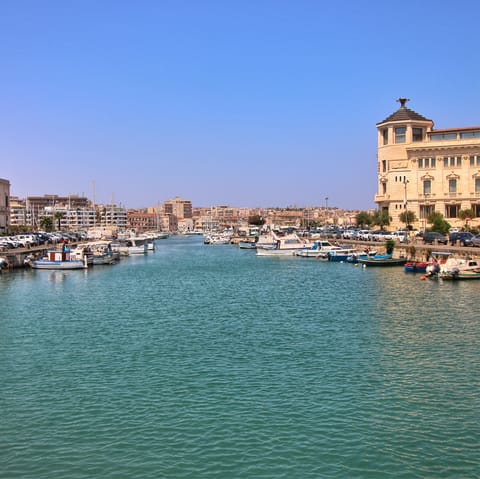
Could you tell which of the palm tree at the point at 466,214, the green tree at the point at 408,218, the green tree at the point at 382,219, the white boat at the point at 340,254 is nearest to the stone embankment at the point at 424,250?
the white boat at the point at 340,254

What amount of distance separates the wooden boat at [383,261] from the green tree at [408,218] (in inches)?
855

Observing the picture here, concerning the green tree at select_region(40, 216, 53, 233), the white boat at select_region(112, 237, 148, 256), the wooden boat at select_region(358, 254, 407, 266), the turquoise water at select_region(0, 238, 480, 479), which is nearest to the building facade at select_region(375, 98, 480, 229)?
the wooden boat at select_region(358, 254, 407, 266)

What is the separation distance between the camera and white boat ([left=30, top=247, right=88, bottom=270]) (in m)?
63.0

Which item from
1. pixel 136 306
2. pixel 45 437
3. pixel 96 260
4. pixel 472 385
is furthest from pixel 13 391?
pixel 96 260

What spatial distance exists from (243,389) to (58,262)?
156 feet

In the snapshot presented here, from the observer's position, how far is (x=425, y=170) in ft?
279

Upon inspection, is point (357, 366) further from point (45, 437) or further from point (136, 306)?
point (136, 306)

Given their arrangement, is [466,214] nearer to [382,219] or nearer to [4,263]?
[382,219]

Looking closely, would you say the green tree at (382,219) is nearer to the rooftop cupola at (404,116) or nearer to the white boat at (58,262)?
the rooftop cupola at (404,116)

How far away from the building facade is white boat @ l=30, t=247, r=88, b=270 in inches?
1757

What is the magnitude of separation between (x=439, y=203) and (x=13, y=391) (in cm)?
7377

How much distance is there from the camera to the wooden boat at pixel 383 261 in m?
60.5

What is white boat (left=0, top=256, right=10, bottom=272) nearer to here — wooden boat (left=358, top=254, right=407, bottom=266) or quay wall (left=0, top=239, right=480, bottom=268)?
quay wall (left=0, top=239, right=480, bottom=268)

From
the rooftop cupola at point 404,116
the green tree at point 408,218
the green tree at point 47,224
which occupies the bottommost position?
the green tree at point 408,218
